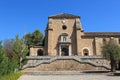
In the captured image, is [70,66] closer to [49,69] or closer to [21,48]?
[49,69]

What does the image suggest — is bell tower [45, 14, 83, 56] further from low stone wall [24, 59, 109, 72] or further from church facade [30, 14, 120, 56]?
low stone wall [24, 59, 109, 72]

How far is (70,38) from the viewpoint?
5244cm

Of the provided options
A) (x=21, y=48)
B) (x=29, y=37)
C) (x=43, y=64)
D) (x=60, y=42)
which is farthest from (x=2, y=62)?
(x=29, y=37)

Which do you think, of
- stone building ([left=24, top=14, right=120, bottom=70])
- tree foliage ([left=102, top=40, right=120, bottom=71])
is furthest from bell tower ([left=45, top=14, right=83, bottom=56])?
tree foliage ([left=102, top=40, right=120, bottom=71])

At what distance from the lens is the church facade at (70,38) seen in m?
51.1

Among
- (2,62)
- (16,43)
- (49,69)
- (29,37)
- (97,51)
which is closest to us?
(2,62)

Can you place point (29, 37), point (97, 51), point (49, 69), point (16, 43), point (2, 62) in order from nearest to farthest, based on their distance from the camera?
point (2, 62)
point (49, 69)
point (16, 43)
point (97, 51)
point (29, 37)

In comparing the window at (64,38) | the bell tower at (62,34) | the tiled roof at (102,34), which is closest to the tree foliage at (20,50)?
the bell tower at (62,34)

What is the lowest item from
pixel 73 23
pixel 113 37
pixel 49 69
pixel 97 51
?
pixel 49 69

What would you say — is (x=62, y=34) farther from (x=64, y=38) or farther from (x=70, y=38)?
(x=70, y=38)

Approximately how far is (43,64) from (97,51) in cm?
1779

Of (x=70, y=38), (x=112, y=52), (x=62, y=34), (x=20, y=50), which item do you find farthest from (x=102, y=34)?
(x=20, y=50)

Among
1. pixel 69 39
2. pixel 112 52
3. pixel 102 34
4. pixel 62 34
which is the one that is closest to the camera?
pixel 112 52

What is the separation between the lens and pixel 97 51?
5059 cm
